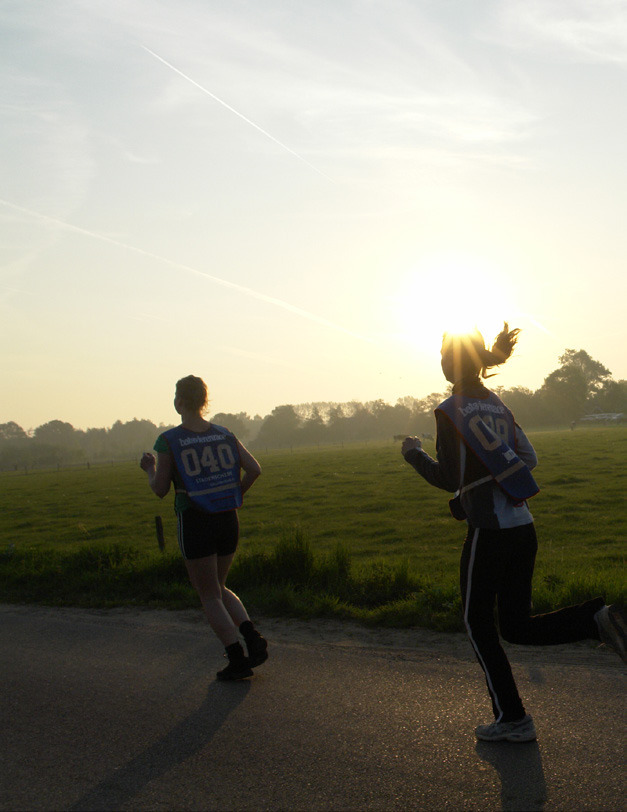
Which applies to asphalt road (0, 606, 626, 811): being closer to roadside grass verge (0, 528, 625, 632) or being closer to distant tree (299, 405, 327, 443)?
roadside grass verge (0, 528, 625, 632)

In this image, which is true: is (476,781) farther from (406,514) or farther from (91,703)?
(406,514)

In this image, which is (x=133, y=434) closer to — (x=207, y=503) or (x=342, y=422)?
(x=342, y=422)

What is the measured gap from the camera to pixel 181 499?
4.88 meters

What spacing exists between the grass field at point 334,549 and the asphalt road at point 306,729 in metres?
1.27

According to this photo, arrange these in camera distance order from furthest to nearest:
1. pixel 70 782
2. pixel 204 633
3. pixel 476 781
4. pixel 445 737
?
pixel 204 633 < pixel 445 737 < pixel 70 782 < pixel 476 781

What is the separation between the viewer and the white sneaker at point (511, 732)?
11.8 feet

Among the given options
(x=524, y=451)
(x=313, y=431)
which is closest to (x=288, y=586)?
(x=524, y=451)

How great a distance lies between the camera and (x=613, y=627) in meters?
3.60

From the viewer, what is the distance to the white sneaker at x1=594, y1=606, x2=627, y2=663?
3559 millimetres

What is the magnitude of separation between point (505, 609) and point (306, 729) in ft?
4.20

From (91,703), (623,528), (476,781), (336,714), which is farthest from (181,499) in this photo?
(623,528)

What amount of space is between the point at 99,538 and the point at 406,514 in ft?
25.6

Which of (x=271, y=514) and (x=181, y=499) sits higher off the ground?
(x=181, y=499)

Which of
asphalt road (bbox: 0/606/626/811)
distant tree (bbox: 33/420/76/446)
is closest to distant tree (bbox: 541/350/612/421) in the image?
distant tree (bbox: 33/420/76/446)
